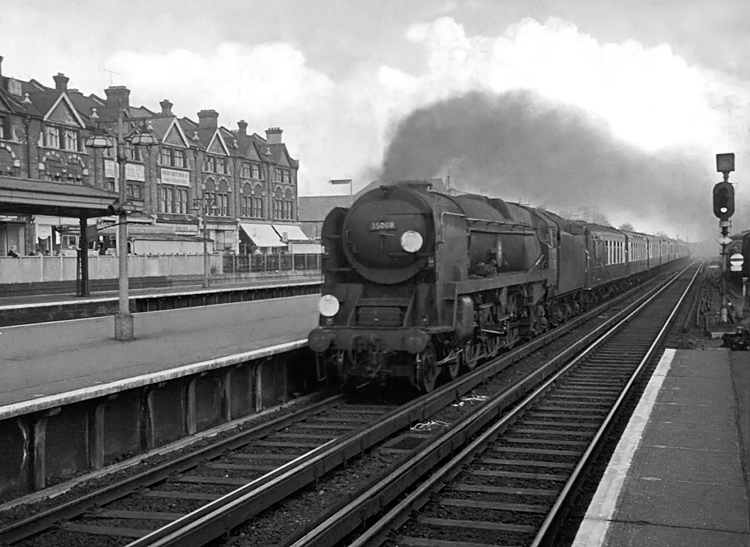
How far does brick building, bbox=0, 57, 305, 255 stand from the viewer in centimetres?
3875

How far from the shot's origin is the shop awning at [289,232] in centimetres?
6131

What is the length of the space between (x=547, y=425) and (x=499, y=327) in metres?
4.73

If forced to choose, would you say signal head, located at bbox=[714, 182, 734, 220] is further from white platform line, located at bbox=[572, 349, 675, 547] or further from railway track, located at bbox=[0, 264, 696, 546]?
railway track, located at bbox=[0, 264, 696, 546]

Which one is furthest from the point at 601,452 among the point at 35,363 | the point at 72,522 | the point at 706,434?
the point at 35,363

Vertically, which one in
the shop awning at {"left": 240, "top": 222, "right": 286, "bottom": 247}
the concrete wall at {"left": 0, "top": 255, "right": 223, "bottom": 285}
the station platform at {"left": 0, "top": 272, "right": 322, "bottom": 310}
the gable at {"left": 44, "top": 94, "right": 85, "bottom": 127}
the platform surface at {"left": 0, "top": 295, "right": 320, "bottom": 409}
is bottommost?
the platform surface at {"left": 0, "top": 295, "right": 320, "bottom": 409}

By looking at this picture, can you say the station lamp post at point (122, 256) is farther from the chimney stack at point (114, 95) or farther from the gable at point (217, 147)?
the gable at point (217, 147)

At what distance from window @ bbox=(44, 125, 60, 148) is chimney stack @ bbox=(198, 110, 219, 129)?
56.7 feet

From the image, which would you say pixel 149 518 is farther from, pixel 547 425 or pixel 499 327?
pixel 499 327

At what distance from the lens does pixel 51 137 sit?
40969 mm

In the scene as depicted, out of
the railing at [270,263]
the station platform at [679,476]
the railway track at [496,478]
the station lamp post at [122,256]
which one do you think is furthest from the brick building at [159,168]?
the station platform at [679,476]

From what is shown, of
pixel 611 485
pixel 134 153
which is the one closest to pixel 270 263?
pixel 134 153

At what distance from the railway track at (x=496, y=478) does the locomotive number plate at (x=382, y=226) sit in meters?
3.16

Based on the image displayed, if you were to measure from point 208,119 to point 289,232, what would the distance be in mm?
10745

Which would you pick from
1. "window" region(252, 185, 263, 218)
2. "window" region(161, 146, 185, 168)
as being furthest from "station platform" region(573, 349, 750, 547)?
"window" region(252, 185, 263, 218)
